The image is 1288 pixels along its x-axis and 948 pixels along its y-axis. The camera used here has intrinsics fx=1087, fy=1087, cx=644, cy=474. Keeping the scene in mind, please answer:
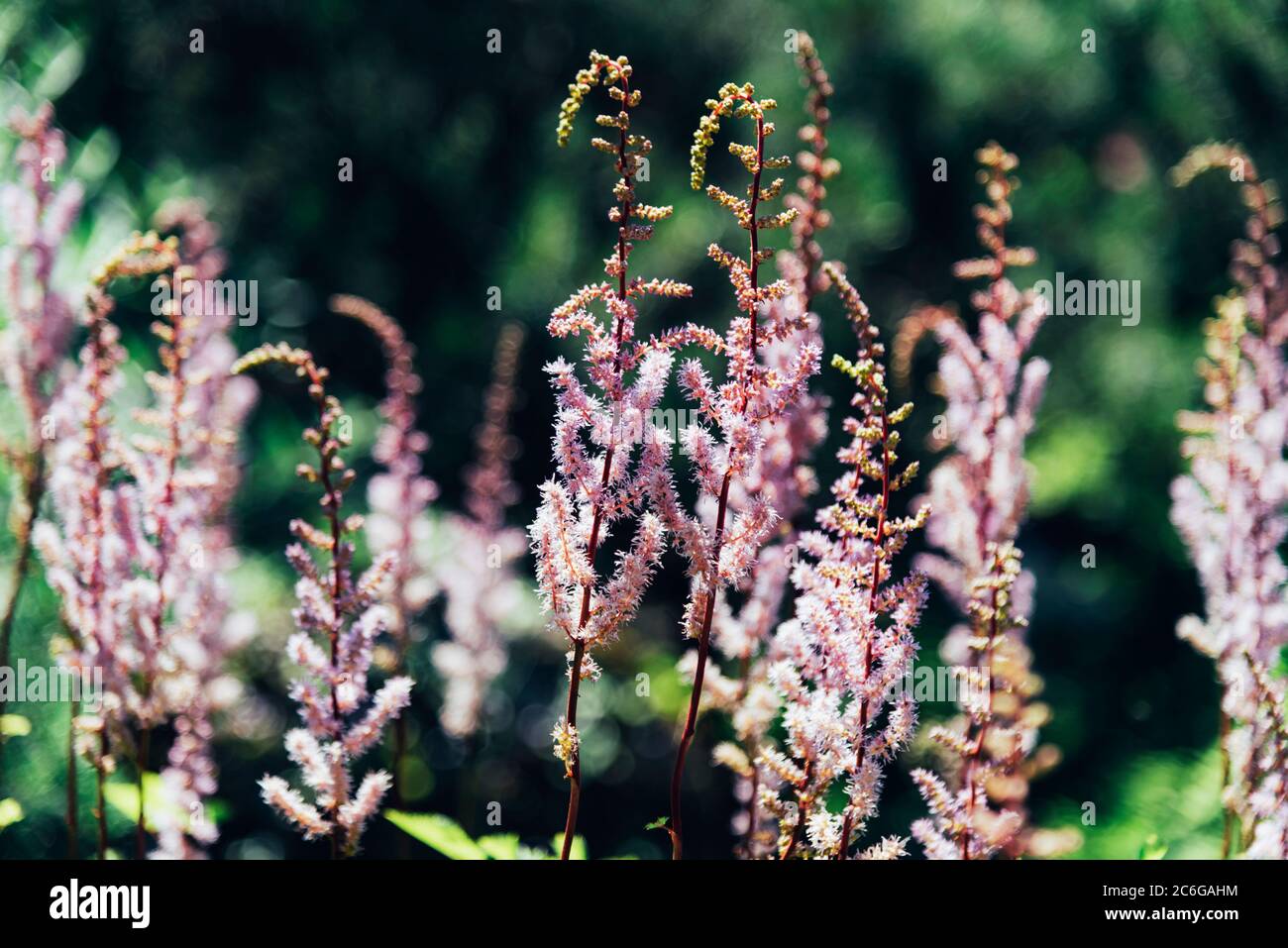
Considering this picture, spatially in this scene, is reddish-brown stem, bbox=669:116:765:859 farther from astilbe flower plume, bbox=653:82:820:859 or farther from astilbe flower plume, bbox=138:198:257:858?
astilbe flower plume, bbox=138:198:257:858

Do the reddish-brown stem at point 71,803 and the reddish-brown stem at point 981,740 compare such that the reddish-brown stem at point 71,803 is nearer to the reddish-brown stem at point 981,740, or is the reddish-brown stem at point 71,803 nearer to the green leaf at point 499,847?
the green leaf at point 499,847

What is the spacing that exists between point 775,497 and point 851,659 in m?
0.29

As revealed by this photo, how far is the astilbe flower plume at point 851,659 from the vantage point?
1057 millimetres

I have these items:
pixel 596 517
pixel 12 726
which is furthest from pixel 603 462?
pixel 12 726

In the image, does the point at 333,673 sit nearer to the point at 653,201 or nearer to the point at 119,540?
the point at 119,540

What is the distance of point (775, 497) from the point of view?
1298 mm

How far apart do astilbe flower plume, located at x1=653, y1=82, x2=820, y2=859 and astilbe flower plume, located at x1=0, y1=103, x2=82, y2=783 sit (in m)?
1.00

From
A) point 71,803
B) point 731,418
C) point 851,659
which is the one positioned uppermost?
point 731,418

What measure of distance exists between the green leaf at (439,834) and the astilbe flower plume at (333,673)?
0.04 m

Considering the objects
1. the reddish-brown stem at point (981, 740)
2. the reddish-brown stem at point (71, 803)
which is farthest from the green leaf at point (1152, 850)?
the reddish-brown stem at point (71, 803)

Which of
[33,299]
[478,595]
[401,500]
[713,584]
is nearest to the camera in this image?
[713,584]

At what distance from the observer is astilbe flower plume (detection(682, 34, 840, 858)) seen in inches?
48.1
